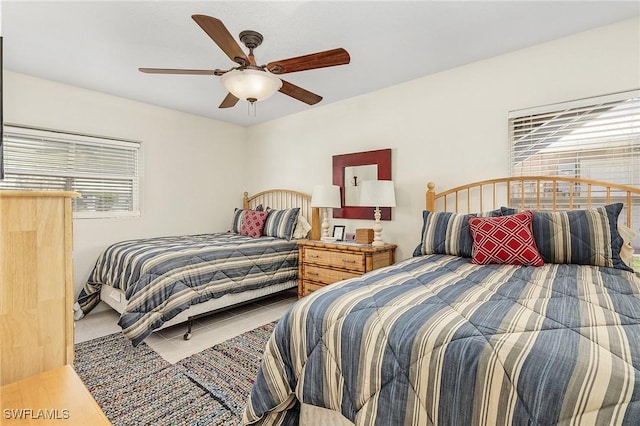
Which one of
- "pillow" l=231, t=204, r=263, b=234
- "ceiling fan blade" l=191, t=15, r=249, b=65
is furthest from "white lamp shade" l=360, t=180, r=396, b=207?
"pillow" l=231, t=204, r=263, b=234

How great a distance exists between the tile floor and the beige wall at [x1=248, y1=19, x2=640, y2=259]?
1.37 metres

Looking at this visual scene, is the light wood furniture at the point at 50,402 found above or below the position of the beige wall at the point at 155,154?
below

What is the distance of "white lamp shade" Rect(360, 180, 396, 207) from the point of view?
3.03m

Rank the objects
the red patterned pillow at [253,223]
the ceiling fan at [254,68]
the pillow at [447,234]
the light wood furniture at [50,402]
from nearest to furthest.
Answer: the light wood furniture at [50,402]
the ceiling fan at [254,68]
the pillow at [447,234]
the red patterned pillow at [253,223]

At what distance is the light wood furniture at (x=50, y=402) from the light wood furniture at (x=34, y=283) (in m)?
0.06

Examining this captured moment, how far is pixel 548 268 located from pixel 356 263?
151 cm

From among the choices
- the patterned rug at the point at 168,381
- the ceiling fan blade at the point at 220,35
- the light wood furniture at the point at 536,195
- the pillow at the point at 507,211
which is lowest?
the patterned rug at the point at 168,381

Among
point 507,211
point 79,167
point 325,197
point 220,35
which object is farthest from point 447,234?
point 79,167

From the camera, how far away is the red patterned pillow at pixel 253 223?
4066mm

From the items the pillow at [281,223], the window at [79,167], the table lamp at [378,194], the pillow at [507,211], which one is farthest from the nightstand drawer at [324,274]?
the window at [79,167]

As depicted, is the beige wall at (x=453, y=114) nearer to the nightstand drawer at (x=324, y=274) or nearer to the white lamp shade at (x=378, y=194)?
the white lamp shade at (x=378, y=194)

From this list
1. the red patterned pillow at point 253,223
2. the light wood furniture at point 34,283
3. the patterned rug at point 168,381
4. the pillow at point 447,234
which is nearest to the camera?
the light wood furniture at point 34,283

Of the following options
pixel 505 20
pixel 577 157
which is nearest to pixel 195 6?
pixel 505 20

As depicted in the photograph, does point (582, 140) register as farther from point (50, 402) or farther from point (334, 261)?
point (50, 402)
